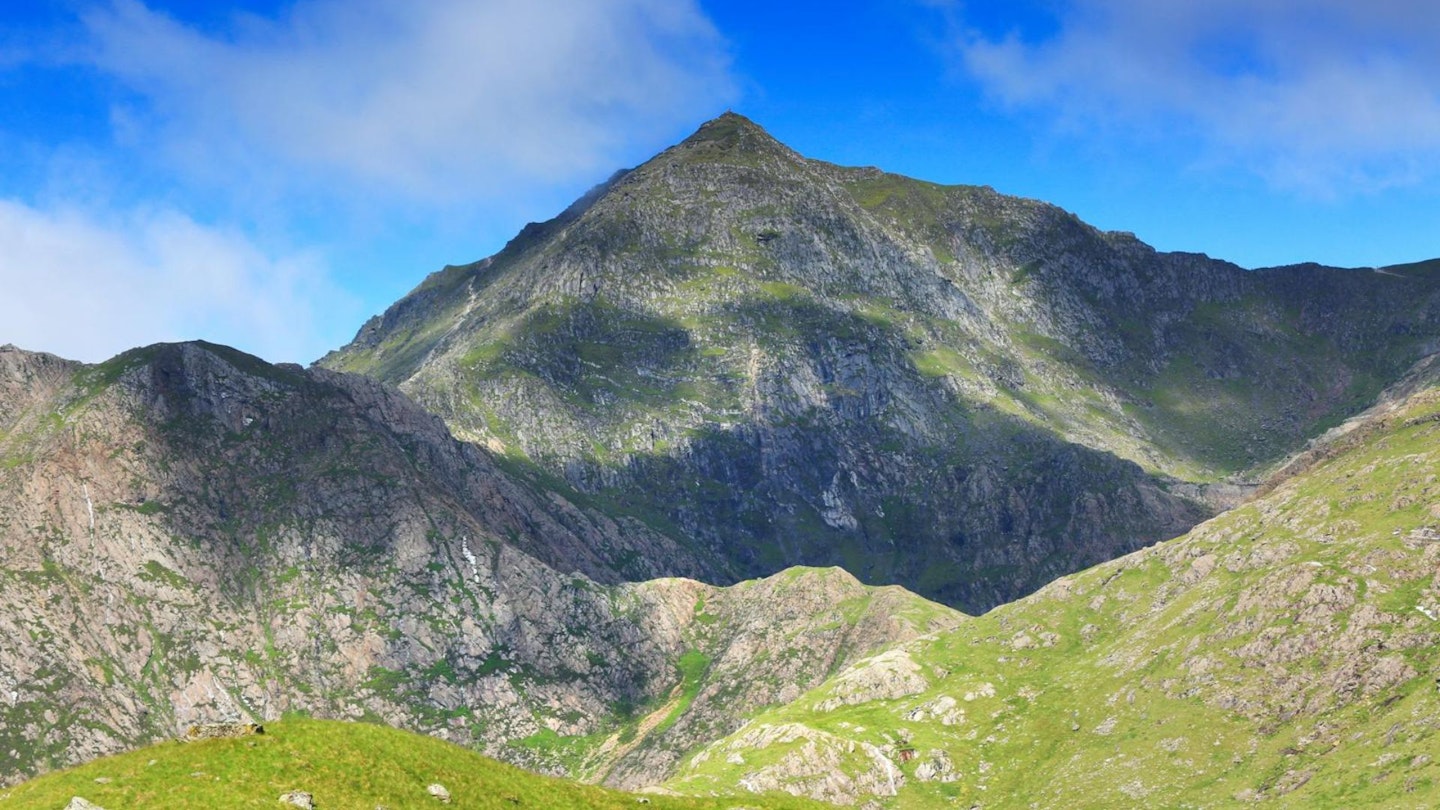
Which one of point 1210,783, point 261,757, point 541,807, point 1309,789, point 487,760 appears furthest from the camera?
point 1210,783

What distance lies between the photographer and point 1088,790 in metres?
197

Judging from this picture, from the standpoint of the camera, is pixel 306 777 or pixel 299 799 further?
pixel 306 777

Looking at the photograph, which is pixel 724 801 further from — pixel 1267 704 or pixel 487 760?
pixel 1267 704

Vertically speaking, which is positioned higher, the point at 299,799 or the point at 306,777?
the point at 306,777

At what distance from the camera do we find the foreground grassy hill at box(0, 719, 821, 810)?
74062 millimetres

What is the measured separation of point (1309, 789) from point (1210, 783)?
1825 centimetres

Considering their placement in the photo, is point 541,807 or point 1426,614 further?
point 1426,614

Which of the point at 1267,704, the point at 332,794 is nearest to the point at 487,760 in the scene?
the point at 332,794

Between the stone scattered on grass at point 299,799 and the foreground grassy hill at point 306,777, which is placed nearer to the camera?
the foreground grassy hill at point 306,777

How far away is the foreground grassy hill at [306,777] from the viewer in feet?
243

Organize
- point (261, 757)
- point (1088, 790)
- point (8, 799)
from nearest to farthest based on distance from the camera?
point (8, 799) < point (261, 757) < point (1088, 790)

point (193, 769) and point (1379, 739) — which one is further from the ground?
point (193, 769)

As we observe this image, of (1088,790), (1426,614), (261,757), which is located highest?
(261,757)

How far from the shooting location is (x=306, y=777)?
7881 centimetres
